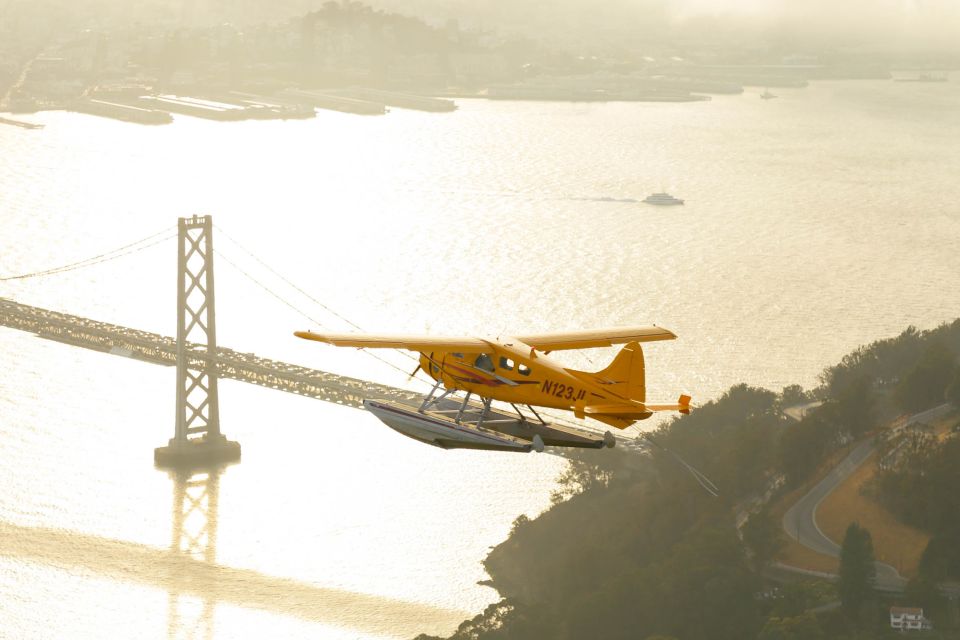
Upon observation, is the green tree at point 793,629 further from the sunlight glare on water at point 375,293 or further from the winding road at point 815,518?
the sunlight glare on water at point 375,293

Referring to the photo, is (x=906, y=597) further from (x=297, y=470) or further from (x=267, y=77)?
(x=267, y=77)

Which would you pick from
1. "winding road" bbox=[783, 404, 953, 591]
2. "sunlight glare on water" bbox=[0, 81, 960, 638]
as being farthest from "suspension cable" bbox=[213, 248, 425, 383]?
"winding road" bbox=[783, 404, 953, 591]

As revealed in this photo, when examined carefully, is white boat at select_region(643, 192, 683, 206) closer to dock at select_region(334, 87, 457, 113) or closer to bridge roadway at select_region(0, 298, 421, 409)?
bridge roadway at select_region(0, 298, 421, 409)

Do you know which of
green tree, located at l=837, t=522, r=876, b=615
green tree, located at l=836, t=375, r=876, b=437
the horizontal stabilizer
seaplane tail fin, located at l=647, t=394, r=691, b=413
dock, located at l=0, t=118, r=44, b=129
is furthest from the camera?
dock, located at l=0, t=118, r=44, b=129

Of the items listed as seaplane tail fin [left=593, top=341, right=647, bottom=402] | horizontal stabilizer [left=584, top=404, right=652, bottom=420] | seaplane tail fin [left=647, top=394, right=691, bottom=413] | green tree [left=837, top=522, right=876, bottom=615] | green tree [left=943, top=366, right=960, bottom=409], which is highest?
green tree [left=943, top=366, right=960, bottom=409]

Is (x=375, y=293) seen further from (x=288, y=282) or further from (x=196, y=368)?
(x=196, y=368)

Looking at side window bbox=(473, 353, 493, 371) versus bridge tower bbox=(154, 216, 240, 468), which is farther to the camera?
bridge tower bbox=(154, 216, 240, 468)

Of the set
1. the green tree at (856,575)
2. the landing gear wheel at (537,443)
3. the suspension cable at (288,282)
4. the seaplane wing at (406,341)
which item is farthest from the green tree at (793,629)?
the suspension cable at (288,282)
